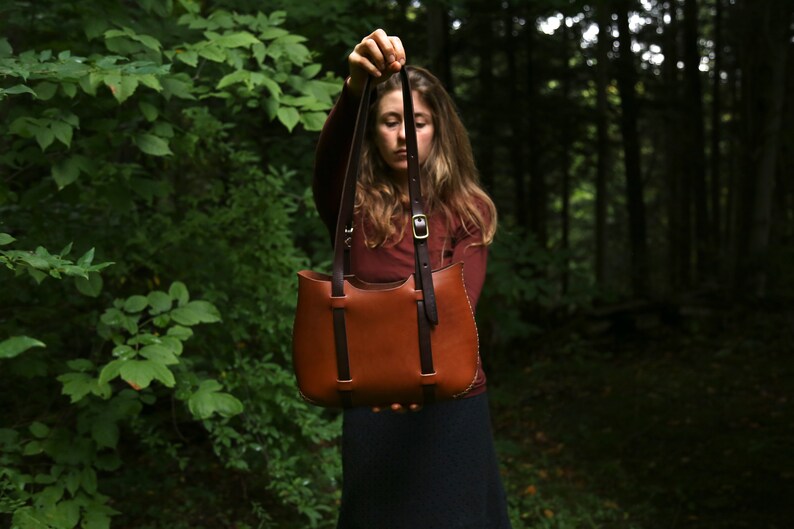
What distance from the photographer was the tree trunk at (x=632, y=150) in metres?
12.7

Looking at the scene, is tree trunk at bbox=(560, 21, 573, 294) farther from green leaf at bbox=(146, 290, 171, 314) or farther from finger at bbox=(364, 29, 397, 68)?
finger at bbox=(364, 29, 397, 68)

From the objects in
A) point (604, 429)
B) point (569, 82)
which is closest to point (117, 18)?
point (604, 429)

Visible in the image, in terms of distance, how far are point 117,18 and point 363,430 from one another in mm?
2098

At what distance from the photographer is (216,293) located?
12.5 ft

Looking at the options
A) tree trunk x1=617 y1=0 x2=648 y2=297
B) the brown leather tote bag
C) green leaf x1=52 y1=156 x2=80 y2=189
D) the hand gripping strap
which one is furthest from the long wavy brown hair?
tree trunk x1=617 y1=0 x2=648 y2=297

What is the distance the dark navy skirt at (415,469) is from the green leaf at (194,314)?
941mm

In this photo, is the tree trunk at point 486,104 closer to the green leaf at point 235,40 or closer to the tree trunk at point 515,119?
the tree trunk at point 515,119

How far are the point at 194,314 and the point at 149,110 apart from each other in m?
0.81

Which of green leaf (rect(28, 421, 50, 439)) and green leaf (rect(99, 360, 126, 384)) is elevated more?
green leaf (rect(99, 360, 126, 384))

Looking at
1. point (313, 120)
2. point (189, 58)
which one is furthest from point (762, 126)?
point (189, 58)

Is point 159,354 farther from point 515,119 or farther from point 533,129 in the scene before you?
point 533,129

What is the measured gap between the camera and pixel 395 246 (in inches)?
85.7

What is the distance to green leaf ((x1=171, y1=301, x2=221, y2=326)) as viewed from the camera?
2.95 metres

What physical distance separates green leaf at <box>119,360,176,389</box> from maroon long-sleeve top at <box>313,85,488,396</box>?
0.85 m
